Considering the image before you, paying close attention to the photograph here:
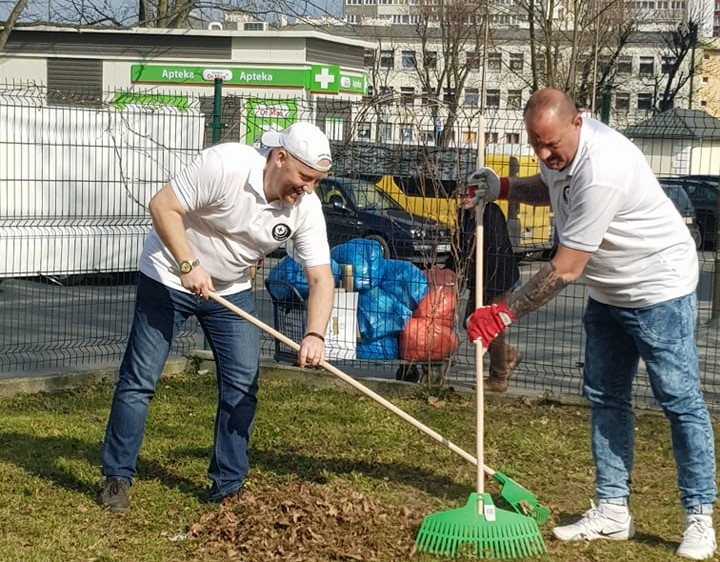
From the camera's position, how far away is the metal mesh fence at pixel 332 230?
806cm

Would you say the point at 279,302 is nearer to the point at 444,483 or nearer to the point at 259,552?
the point at 444,483

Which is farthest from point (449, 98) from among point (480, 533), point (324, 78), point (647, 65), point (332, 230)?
point (647, 65)

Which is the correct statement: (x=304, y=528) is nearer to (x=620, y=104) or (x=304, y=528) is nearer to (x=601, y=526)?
(x=601, y=526)

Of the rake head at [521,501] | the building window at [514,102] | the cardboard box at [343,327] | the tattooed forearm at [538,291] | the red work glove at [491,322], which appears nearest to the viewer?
the tattooed forearm at [538,291]

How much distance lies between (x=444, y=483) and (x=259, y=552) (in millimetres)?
1494

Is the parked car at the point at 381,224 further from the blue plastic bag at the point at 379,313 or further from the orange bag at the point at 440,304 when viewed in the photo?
the blue plastic bag at the point at 379,313

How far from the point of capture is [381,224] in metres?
9.11

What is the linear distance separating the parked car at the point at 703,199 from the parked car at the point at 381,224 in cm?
167

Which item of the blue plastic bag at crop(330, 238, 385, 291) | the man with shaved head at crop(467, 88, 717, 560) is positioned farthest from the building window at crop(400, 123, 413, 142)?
the man with shaved head at crop(467, 88, 717, 560)

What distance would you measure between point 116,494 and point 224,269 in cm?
115

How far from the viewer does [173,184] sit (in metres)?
4.88

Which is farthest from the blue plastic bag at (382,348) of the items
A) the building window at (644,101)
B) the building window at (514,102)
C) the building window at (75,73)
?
the building window at (644,101)

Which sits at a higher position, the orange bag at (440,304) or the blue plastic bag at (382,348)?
the orange bag at (440,304)

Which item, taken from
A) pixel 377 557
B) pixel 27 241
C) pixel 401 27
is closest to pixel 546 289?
pixel 377 557
